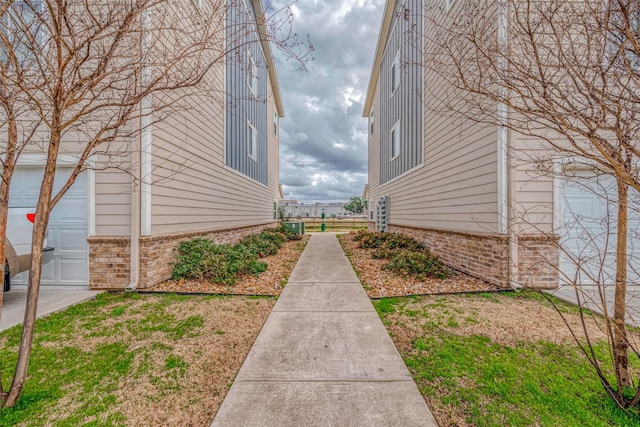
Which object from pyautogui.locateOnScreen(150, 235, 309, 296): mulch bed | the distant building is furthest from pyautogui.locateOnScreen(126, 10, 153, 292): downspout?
the distant building

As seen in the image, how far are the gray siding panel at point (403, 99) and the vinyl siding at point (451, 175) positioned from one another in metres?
0.41

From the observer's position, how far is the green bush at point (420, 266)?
5570mm

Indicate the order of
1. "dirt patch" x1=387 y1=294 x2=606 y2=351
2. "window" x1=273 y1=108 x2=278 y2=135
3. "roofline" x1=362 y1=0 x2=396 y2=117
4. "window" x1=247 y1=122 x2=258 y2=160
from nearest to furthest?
"dirt patch" x1=387 y1=294 x2=606 y2=351, "window" x1=247 y1=122 x2=258 y2=160, "roofline" x1=362 y1=0 x2=396 y2=117, "window" x1=273 y1=108 x2=278 y2=135

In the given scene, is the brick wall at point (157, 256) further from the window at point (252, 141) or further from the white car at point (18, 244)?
the window at point (252, 141)

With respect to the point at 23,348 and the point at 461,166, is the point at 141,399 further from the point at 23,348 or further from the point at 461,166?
the point at 461,166

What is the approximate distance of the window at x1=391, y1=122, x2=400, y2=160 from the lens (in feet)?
33.1

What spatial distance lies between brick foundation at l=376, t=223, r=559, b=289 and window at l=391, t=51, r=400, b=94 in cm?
646

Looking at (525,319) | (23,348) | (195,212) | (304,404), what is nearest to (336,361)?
(304,404)

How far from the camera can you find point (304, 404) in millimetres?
2115

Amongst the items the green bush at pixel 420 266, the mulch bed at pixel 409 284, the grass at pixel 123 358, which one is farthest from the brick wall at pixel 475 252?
the grass at pixel 123 358

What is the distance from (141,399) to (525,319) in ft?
14.0

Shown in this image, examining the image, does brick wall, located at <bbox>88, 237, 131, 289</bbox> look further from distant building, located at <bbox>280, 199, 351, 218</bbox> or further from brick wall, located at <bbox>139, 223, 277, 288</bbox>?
distant building, located at <bbox>280, 199, 351, 218</bbox>

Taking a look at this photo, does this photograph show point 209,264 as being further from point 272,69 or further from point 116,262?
point 272,69

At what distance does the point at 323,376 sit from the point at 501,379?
4.98 ft
